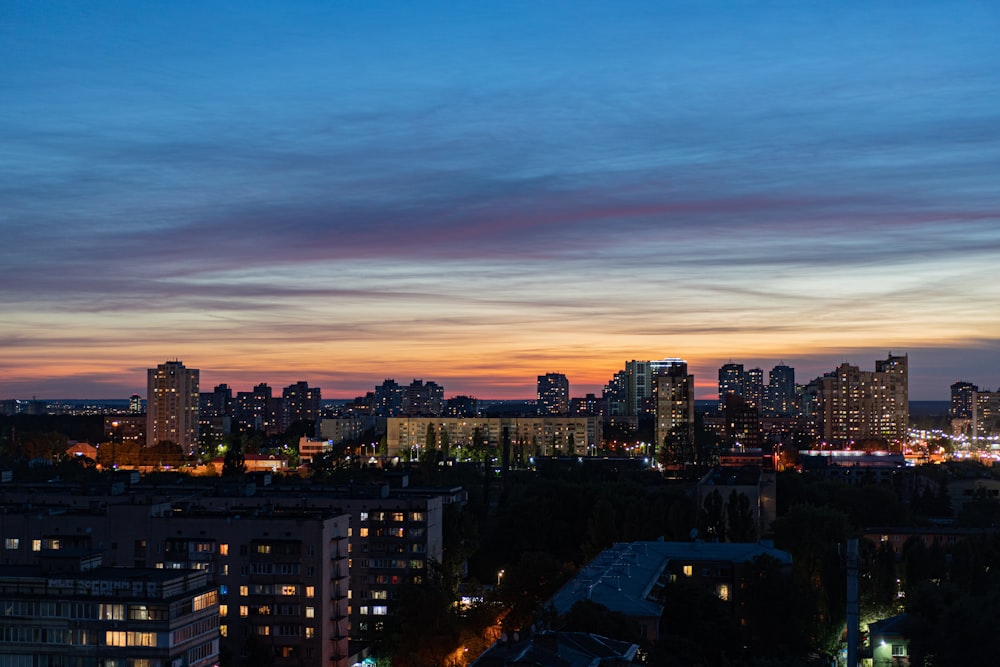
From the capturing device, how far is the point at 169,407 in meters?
134

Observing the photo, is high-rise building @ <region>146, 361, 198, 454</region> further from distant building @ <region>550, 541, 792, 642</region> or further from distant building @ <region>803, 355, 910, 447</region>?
distant building @ <region>550, 541, 792, 642</region>

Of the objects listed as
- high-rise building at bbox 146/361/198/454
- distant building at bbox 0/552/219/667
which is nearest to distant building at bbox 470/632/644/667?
distant building at bbox 0/552/219/667

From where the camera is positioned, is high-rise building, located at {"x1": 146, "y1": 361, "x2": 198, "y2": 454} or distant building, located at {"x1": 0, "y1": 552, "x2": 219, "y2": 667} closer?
distant building, located at {"x1": 0, "y1": 552, "x2": 219, "y2": 667}

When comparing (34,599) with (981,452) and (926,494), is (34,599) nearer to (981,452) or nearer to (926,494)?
(926,494)

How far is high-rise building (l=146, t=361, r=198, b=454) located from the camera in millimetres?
133875

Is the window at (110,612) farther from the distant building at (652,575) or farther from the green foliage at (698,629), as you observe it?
the green foliage at (698,629)

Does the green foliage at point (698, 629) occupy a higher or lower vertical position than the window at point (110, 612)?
lower

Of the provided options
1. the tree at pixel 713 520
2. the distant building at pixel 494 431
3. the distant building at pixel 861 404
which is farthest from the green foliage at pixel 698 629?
the distant building at pixel 861 404

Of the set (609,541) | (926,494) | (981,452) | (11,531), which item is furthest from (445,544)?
(981,452)

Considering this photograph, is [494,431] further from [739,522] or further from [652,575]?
[652,575]

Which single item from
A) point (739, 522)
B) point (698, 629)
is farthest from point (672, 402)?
point (698, 629)

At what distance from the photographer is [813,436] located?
166 m

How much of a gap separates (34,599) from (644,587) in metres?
14.1

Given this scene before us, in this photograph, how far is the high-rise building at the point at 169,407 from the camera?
133875 mm
